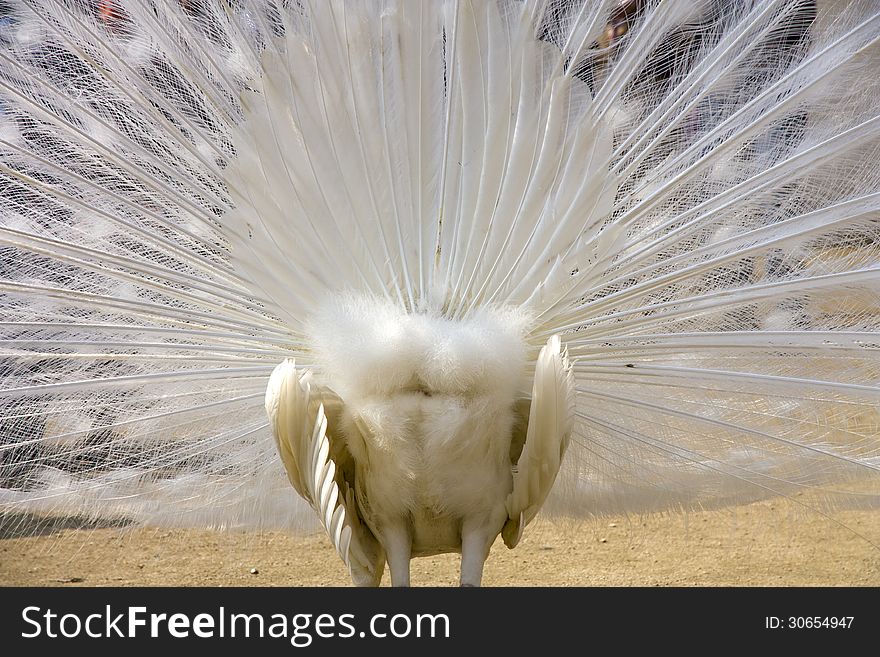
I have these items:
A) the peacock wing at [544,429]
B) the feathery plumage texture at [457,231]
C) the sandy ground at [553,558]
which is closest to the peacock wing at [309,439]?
the feathery plumage texture at [457,231]

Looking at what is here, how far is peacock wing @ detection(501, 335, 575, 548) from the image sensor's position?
64.2 inches

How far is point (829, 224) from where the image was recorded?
192 cm

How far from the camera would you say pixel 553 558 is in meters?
3.71

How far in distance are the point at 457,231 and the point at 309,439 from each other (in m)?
0.54

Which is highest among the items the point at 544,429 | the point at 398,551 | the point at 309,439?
the point at 544,429

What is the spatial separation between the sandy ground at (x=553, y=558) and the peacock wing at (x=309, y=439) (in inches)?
62.8

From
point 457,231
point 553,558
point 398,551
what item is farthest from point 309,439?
point 553,558

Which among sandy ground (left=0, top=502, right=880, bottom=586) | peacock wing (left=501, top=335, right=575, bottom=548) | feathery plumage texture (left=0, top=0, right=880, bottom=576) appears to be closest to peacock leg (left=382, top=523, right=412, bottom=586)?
feathery plumage texture (left=0, top=0, right=880, bottom=576)

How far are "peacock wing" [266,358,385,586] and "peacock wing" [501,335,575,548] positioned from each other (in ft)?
1.23

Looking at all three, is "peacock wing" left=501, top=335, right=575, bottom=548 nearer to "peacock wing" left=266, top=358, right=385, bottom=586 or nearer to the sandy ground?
"peacock wing" left=266, top=358, right=385, bottom=586

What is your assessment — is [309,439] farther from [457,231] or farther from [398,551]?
[457,231]

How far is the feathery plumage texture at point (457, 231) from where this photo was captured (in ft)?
5.90

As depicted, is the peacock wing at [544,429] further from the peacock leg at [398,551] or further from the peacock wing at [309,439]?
the peacock wing at [309,439]

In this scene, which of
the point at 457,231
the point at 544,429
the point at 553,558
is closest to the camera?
the point at 544,429
